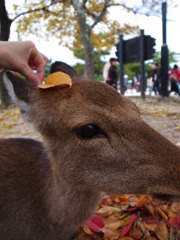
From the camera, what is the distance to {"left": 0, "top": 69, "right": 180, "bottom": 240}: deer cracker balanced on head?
1958 mm

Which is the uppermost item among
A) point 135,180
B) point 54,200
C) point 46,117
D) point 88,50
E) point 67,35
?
point 67,35

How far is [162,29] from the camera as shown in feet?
42.1

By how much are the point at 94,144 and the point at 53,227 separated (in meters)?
0.91

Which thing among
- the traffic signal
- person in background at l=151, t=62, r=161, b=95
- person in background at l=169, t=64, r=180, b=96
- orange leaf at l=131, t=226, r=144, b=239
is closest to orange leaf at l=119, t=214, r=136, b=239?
orange leaf at l=131, t=226, r=144, b=239

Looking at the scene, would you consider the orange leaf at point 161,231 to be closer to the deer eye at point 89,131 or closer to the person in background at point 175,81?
the deer eye at point 89,131

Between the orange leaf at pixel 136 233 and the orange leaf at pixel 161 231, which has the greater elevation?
the orange leaf at pixel 161 231

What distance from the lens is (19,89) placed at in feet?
7.47

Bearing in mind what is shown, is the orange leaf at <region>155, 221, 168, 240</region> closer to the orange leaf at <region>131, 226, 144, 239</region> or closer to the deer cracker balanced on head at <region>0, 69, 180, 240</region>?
the orange leaf at <region>131, 226, 144, 239</region>

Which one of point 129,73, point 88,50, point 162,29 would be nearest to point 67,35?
point 88,50

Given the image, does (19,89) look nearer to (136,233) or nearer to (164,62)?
(136,233)

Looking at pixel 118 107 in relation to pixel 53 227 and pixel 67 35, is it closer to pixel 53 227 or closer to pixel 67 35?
pixel 53 227

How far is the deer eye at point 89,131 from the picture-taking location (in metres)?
2.02

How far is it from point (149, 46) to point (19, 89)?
11.0m

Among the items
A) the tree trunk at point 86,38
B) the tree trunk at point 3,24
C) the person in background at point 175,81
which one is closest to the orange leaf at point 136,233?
the tree trunk at point 3,24
